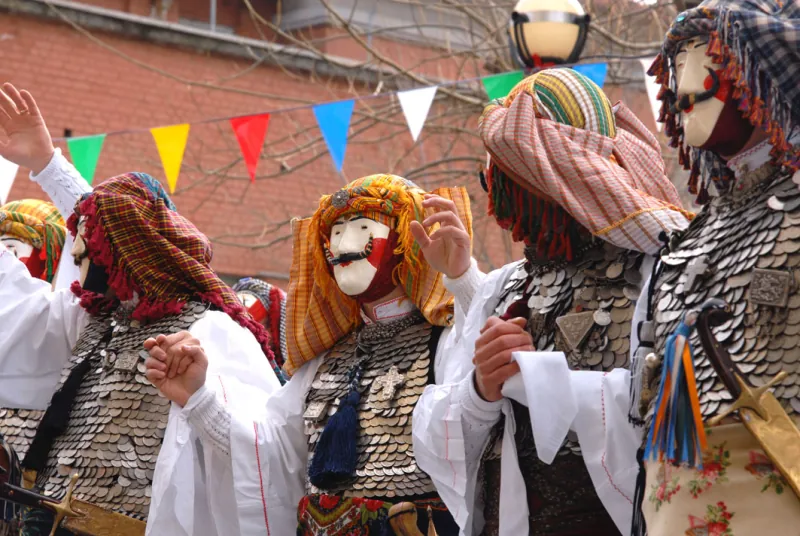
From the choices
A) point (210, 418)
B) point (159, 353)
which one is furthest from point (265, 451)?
point (159, 353)

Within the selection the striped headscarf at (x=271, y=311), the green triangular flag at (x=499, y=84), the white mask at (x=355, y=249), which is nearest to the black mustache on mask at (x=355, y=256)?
the white mask at (x=355, y=249)

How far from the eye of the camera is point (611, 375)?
352 centimetres

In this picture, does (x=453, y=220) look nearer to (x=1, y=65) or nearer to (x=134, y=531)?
(x=134, y=531)

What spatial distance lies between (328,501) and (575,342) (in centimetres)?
125

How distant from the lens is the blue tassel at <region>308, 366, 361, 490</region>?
178 inches

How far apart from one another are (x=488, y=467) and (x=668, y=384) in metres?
1.12

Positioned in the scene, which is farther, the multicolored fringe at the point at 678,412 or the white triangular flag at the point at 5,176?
the white triangular flag at the point at 5,176

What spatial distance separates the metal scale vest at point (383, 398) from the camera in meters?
4.48

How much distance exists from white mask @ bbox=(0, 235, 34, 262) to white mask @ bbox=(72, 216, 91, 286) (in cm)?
113

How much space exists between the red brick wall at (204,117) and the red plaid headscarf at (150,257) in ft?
23.1

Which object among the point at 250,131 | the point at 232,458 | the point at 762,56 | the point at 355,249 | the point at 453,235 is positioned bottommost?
the point at 232,458

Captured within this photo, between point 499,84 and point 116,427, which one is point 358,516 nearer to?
point 116,427

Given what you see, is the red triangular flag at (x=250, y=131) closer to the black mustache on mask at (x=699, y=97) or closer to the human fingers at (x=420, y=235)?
the human fingers at (x=420, y=235)

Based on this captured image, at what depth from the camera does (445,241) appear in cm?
423
